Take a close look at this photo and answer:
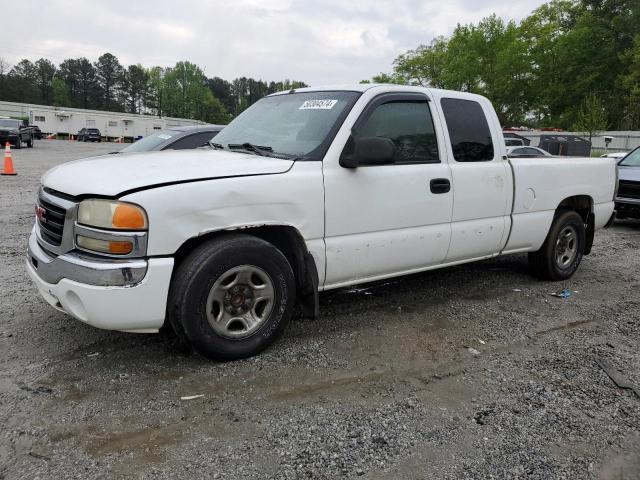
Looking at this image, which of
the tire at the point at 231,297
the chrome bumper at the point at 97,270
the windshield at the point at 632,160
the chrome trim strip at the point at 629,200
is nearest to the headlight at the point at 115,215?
the chrome bumper at the point at 97,270

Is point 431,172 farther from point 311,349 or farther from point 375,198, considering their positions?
point 311,349

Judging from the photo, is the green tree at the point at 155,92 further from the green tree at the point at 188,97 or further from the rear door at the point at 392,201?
the rear door at the point at 392,201

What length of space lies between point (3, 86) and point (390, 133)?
108303mm

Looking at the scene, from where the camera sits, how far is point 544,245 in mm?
5488

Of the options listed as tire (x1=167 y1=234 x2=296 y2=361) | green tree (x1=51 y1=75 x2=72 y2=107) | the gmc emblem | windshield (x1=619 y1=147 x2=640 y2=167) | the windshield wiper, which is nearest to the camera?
tire (x1=167 y1=234 x2=296 y2=361)

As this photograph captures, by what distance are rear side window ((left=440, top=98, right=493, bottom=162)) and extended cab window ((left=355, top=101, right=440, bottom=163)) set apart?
9.7 inches

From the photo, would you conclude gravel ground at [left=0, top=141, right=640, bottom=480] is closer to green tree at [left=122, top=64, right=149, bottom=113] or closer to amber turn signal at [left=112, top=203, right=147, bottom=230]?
amber turn signal at [left=112, top=203, right=147, bottom=230]

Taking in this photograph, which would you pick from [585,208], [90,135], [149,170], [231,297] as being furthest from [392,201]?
[90,135]

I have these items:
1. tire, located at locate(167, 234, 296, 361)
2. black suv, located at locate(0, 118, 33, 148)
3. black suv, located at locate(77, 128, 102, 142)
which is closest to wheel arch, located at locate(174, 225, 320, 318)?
tire, located at locate(167, 234, 296, 361)

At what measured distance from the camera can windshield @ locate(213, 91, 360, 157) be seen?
3.78 metres

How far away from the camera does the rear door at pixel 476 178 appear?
14.5 ft

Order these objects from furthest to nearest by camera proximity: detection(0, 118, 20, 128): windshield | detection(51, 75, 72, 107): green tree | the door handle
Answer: detection(51, 75, 72, 107): green tree < detection(0, 118, 20, 128): windshield < the door handle

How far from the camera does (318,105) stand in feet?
13.3

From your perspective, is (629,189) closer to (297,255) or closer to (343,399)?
(297,255)
